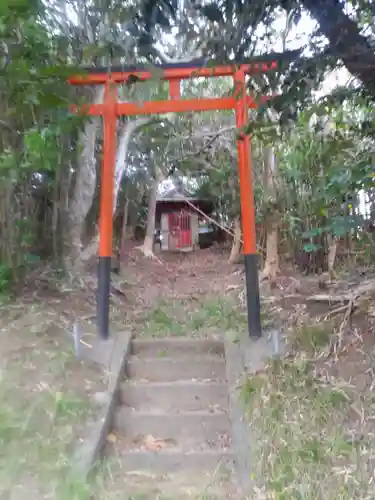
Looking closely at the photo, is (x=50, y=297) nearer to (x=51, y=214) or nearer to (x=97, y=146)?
(x=51, y=214)

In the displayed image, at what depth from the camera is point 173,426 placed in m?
4.42

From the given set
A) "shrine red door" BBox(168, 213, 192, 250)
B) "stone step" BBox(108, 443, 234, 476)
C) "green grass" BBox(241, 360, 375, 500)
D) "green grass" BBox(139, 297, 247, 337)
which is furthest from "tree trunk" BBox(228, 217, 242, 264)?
"stone step" BBox(108, 443, 234, 476)

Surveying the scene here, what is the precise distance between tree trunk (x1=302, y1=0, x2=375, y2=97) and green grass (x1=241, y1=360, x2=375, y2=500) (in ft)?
7.66

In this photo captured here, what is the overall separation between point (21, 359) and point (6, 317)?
1219 millimetres

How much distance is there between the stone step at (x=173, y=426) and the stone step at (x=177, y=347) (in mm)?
1138

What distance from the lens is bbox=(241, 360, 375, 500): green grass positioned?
3180mm

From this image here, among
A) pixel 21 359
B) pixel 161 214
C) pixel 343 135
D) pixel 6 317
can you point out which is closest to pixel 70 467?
pixel 21 359

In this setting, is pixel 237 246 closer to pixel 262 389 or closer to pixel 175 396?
pixel 175 396

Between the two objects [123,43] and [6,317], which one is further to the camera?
[6,317]

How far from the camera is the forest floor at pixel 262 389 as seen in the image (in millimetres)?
3307

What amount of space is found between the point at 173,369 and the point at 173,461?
135cm

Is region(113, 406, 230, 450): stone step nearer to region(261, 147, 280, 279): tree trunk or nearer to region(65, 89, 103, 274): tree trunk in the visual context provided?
region(65, 89, 103, 274): tree trunk

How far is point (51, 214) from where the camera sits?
340 inches

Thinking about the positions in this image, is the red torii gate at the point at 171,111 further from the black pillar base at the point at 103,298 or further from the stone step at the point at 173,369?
the stone step at the point at 173,369
